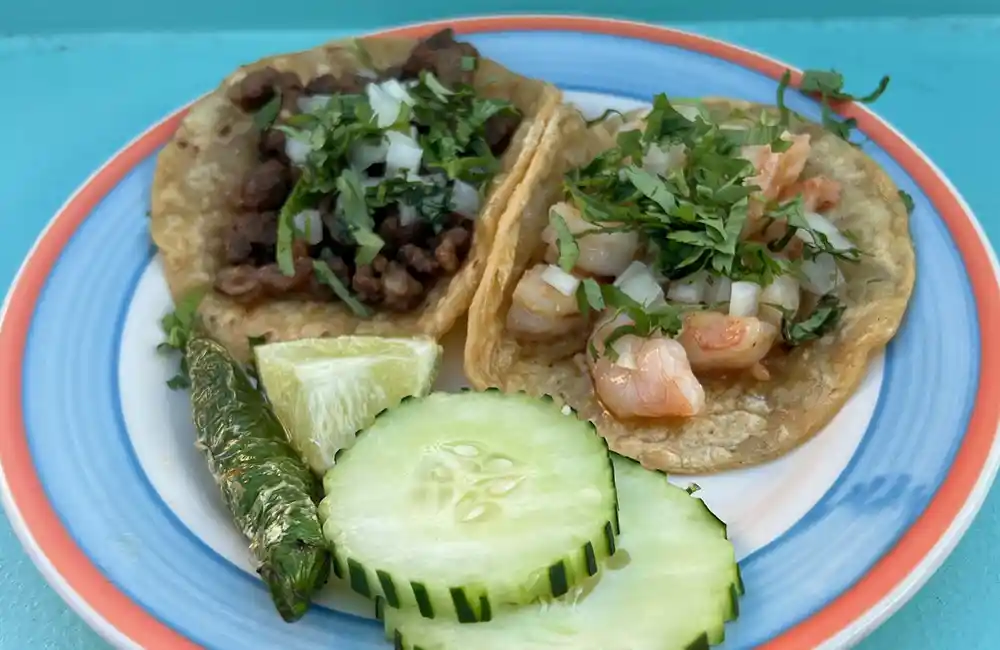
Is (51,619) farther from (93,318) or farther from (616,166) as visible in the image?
(616,166)

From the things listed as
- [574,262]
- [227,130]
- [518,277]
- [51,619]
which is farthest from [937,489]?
[227,130]

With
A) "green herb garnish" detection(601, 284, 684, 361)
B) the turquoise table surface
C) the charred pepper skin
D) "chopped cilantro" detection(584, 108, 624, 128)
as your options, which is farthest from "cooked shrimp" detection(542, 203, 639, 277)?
the turquoise table surface

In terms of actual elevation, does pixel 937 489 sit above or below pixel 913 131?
below

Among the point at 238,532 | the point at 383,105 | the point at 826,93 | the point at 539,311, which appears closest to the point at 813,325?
the point at 539,311

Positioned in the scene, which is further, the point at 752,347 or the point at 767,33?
the point at 767,33

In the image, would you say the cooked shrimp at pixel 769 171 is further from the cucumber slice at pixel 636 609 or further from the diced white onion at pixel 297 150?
the diced white onion at pixel 297 150

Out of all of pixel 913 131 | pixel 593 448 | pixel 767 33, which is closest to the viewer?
pixel 593 448

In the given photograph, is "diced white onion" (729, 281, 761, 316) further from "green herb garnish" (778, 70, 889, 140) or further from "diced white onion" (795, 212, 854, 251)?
"green herb garnish" (778, 70, 889, 140)
